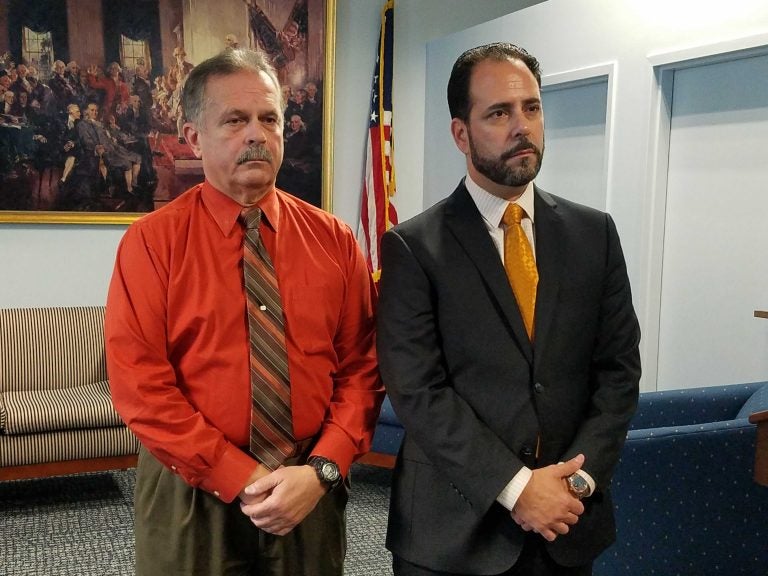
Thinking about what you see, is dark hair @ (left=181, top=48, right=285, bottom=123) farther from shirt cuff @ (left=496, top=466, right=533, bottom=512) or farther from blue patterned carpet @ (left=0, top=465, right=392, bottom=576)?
blue patterned carpet @ (left=0, top=465, right=392, bottom=576)

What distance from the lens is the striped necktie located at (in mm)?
1551

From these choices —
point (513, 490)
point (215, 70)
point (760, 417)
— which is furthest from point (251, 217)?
point (760, 417)

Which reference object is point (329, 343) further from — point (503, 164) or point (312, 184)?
point (312, 184)

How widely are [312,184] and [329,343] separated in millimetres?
3672

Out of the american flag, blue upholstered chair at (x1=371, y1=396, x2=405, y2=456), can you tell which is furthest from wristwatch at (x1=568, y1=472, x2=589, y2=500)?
the american flag

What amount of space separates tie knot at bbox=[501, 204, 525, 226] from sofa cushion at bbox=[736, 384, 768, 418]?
1655 mm

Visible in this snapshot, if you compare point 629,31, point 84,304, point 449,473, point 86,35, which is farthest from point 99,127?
point 449,473

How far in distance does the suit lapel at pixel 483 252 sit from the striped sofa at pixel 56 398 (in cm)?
281

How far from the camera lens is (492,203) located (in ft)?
5.40

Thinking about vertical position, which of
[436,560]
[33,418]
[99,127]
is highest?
[99,127]

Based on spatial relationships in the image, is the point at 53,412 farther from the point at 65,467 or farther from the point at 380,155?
the point at 380,155

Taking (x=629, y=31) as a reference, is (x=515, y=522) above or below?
below

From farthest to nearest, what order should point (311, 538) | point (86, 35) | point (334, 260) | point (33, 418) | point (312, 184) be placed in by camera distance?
point (312, 184), point (86, 35), point (33, 418), point (334, 260), point (311, 538)

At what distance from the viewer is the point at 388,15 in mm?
5258
